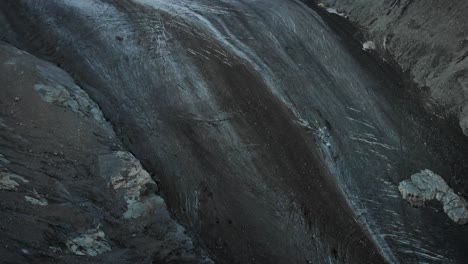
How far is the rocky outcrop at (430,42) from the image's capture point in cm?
1187

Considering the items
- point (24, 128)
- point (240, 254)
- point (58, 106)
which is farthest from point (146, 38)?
point (240, 254)

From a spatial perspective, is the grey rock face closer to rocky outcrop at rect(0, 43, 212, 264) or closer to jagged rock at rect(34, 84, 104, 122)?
rocky outcrop at rect(0, 43, 212, 264)

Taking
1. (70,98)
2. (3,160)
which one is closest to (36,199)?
(3,160)

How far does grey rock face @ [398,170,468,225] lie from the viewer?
33.3 feet

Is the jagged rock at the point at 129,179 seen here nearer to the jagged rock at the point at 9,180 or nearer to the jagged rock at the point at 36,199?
the jagged rock at the point at 36,199

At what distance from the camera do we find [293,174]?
10141 mm

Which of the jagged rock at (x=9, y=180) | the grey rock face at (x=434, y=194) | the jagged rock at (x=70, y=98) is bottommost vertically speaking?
the jagged rock at (x=9, y=180)

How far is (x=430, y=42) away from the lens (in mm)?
12469

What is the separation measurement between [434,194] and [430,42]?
480cm

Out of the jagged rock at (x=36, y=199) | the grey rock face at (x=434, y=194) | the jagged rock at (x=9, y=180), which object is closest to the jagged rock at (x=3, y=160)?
the jagged rock at (x=9, y=180)

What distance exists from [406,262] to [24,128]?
881cm

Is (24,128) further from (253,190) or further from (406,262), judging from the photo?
(406,262)

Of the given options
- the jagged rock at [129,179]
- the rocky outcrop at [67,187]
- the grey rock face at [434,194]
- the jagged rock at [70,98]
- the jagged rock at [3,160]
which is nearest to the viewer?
the rocky outcrop at [67,187]

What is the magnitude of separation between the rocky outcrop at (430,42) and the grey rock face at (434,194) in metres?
2.08
